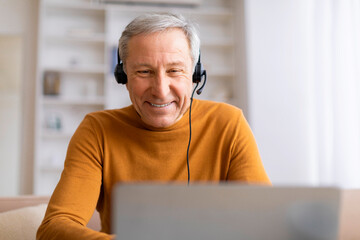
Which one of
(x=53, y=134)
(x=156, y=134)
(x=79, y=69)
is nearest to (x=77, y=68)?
(x=79, y=69)

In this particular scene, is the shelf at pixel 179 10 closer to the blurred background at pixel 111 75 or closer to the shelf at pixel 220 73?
the blurred background at pixel 111 75

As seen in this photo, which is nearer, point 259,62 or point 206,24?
point 259,62

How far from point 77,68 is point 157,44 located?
3.12m

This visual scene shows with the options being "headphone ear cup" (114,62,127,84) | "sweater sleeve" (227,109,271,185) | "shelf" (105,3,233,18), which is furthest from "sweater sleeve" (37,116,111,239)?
"shelf" (105,3,233,18)

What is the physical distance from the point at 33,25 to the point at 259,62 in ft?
8.31

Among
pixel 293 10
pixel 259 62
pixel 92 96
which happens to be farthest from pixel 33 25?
pixel 293 10

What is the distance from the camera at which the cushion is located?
1.12 metres

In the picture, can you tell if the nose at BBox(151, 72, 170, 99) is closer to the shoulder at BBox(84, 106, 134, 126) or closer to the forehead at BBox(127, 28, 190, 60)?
the forehead at BBox(127, 28, 190, 60)

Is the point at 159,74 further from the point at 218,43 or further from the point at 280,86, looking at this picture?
the point at 218,43

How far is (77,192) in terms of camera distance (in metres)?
1.00

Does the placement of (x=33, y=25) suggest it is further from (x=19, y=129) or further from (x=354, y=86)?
(x=354, y=86)

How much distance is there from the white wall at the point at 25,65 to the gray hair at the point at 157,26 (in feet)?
10.8

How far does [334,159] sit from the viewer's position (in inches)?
122

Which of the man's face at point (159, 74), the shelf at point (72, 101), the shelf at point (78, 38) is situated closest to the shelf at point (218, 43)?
the shelf at point (78, 38)
